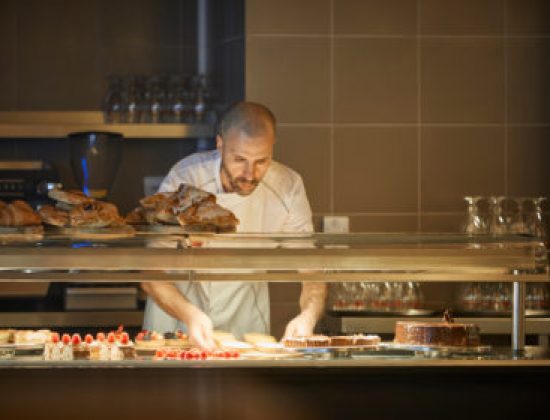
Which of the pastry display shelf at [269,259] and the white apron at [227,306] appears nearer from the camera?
the pastry display shelf at [269,259]

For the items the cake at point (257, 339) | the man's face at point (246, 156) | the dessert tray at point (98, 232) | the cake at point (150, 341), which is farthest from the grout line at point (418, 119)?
the dessert tray at point (98, 232)

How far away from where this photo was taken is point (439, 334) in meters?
3.04

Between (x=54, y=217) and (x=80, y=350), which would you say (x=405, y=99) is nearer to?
(x=54, y=217)

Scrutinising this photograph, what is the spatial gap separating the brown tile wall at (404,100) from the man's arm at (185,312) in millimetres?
1721

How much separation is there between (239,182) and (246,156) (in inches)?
4.4

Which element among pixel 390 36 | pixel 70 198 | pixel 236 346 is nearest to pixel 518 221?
pixel 390 36

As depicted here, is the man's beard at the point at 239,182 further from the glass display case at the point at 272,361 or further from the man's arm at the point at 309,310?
the glass display case at the point at 272,361

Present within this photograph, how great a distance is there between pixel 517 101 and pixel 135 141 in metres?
1.98

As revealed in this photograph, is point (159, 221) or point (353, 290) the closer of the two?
point (159, 221)

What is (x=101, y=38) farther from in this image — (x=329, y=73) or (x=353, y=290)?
(x=353, y=290)

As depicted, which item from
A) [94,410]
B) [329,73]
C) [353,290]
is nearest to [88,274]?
[94,410]

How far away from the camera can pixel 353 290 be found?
4.88 m

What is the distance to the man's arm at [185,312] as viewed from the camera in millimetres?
3156

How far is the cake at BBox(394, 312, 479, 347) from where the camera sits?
3041 mm
